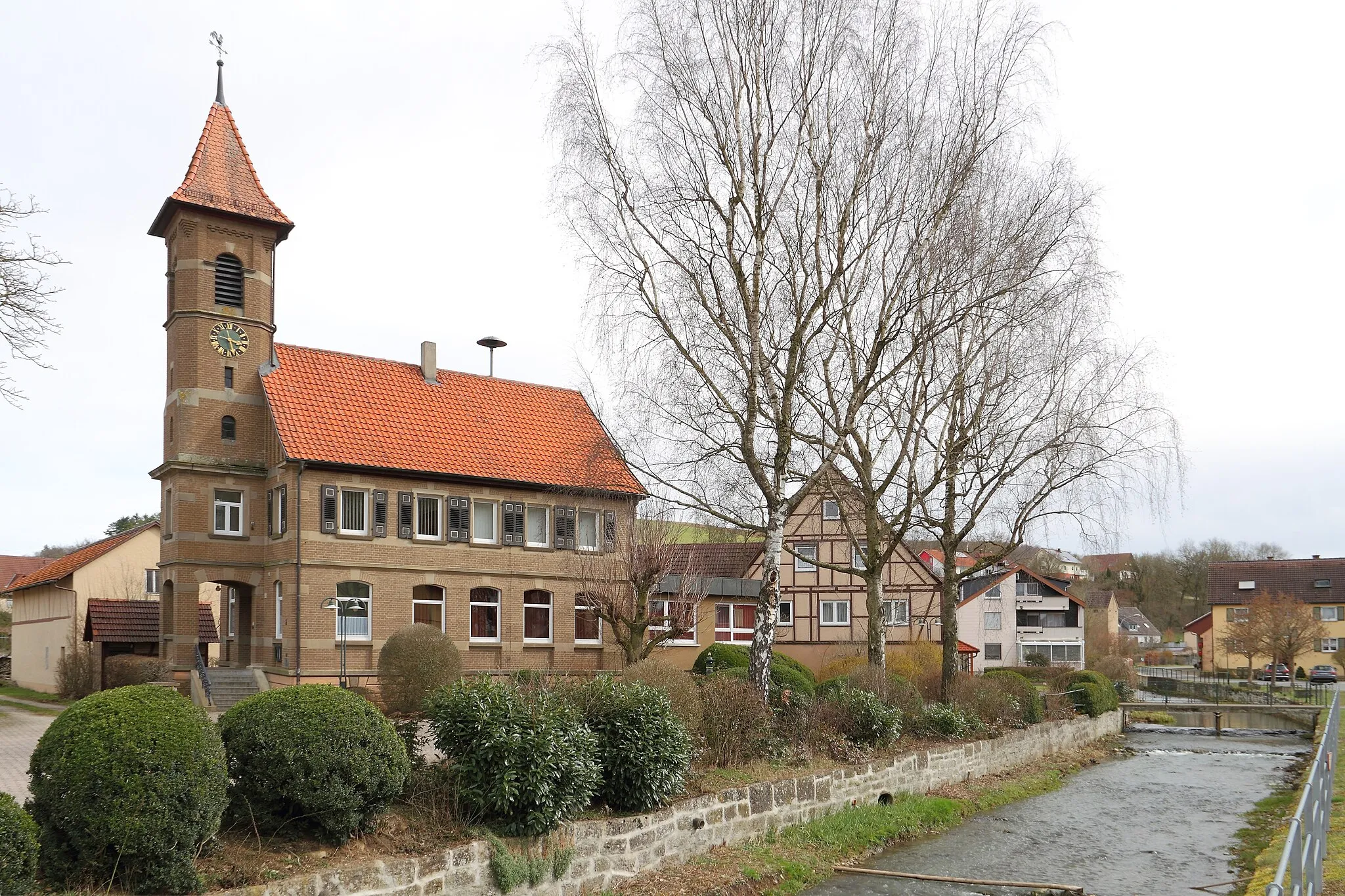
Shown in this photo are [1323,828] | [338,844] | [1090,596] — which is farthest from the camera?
[1090,596]

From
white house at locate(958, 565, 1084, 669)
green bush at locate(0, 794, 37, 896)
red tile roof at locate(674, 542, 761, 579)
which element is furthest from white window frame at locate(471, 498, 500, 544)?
white house at locate(958, 565, 1084, 669)

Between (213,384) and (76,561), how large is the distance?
15542 mm

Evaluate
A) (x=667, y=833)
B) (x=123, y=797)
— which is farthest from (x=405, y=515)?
(x=123, y=797)

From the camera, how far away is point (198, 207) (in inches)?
1168

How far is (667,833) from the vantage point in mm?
11836

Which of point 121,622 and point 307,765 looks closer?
point 307,765

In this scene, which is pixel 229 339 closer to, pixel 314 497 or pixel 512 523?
pixel 314 497

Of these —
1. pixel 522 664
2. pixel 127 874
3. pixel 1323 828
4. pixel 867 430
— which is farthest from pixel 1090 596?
pixel 127 874

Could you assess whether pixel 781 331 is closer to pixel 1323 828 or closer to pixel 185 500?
pixel 1323 828

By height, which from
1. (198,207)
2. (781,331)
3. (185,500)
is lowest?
(185,500)

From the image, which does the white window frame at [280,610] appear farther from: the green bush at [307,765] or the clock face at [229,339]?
the green bush at [307,765]

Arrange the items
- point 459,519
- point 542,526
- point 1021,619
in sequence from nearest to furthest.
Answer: point 459,519
point 542,526
point 1021,619

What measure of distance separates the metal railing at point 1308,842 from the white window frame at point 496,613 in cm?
2260

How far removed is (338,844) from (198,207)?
25162mm
